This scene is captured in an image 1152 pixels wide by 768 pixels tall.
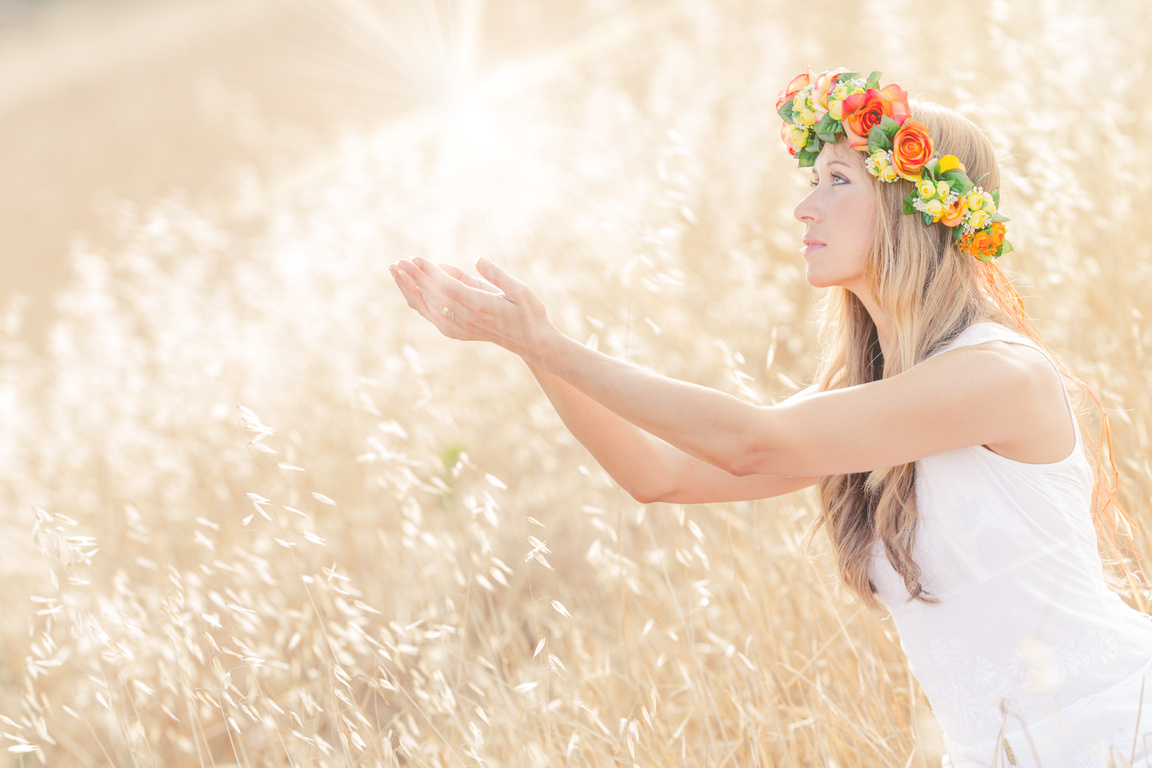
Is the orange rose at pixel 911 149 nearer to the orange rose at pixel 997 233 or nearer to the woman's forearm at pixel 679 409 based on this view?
the orange rose at pixel 997 233

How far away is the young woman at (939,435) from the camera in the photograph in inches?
56.5

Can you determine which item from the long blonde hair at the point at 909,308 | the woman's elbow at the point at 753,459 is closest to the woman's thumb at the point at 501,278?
the woman's elbow at the point at 753,459

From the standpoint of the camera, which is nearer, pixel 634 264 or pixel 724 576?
pixel 634 264

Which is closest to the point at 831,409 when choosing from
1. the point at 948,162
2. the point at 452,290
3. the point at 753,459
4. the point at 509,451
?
the point at 753,459

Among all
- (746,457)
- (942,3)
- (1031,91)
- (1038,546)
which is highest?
(942,3)

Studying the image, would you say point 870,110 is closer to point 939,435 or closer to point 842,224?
point 842,224

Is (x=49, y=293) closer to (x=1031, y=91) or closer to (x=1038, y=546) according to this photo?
(x=1031, y=91)

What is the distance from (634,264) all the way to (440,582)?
49.1 inches

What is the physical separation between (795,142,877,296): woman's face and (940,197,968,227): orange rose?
0.40 feet

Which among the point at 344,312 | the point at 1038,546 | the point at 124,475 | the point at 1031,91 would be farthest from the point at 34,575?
the point at 1031,91

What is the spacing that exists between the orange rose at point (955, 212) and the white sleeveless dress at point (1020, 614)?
18cm

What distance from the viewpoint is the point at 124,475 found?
369 cm

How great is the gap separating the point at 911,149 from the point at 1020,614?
0.77m

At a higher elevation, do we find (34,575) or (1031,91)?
(1031,91)
